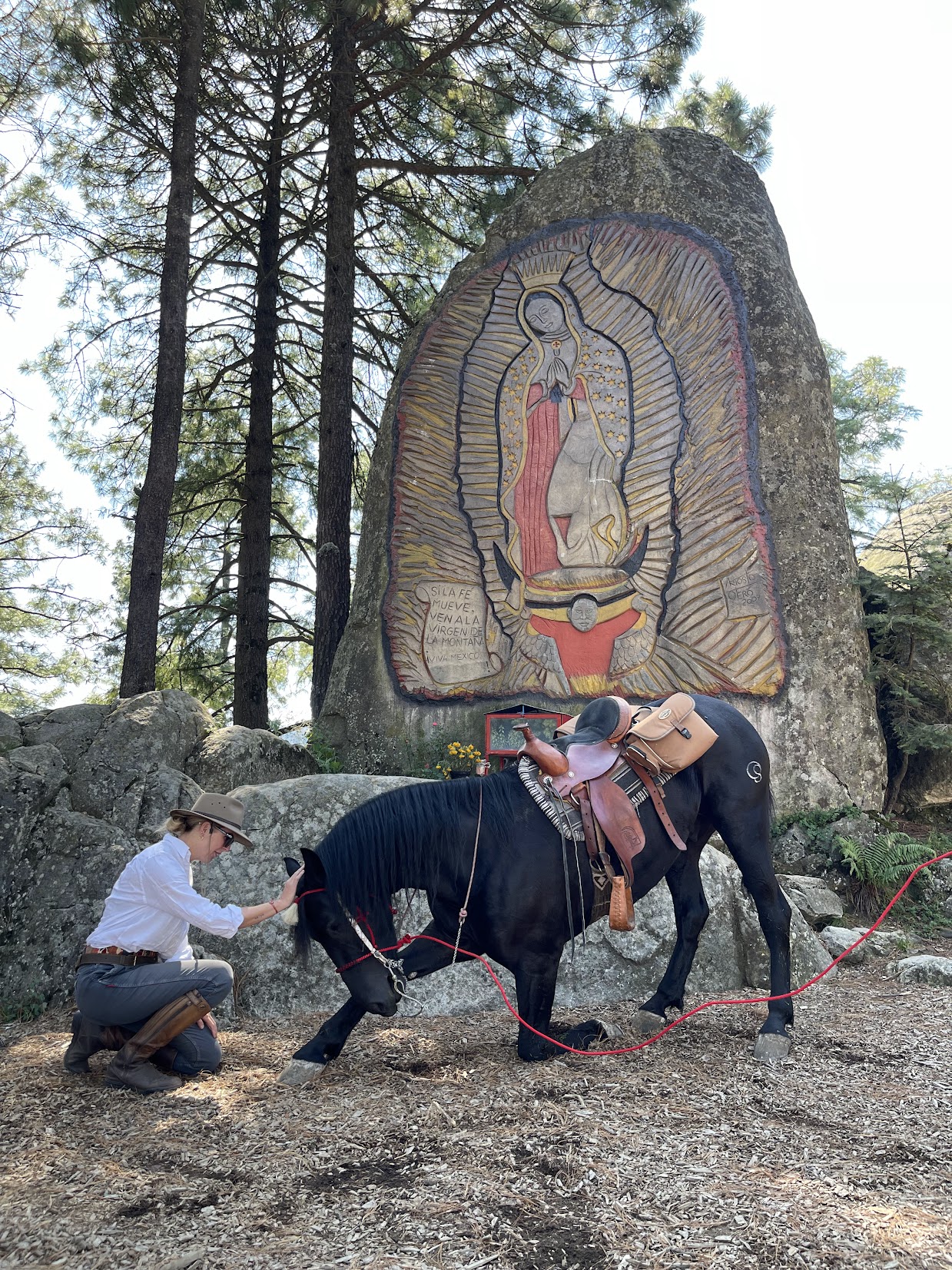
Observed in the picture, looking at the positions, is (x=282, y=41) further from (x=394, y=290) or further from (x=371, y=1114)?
(x=371, y=1114)

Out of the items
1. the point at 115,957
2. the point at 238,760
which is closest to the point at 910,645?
the point at 238,760

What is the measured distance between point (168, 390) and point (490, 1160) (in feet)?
24.0

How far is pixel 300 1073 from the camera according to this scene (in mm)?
3262

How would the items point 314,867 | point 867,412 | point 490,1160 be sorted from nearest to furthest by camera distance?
1. point 490,1160
2. point 314,867
3. point 867,412

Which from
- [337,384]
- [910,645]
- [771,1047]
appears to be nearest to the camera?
[771,1047]

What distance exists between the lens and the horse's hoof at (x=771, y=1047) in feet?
11.5

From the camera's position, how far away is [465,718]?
26.4 feet

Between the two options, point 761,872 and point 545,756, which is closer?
point 545,756

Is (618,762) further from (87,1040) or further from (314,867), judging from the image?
(87,1040)

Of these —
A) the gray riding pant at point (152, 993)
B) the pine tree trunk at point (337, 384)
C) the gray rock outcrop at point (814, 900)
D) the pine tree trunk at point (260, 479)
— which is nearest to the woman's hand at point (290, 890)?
the gray riding pant at point (152, 993)

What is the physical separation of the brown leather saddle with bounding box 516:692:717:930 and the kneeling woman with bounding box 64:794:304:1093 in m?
1.04

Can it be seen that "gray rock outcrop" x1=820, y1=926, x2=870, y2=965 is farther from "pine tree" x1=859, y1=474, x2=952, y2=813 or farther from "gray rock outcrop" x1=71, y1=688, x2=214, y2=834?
"gray rock outcrop" x1=71, y1=688, x2=214, y2=834

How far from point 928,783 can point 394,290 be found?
26.8 ft

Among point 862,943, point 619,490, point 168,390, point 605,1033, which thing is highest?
point 168,390
